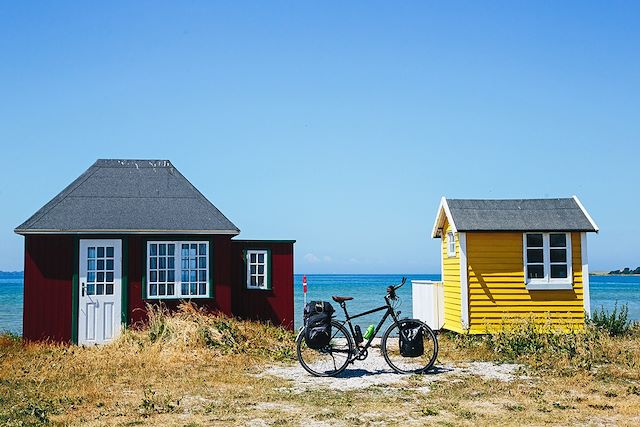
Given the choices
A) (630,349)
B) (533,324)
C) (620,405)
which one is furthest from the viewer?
(533,324)

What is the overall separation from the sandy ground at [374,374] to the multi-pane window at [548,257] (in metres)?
4.52

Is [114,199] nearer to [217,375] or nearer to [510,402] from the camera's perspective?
[217,375]

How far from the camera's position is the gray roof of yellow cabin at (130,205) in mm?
16031

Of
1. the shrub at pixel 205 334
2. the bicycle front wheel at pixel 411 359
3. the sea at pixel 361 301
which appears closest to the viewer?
the bicycle front wheel at pixel 411 359

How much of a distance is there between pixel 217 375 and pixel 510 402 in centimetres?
484

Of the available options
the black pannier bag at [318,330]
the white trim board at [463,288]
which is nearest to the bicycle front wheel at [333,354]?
the black pannier bag at [318,330]

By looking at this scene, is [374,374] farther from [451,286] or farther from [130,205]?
[130,205]

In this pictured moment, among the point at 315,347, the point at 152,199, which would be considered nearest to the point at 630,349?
the point at 315,347

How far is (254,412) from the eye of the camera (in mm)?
9039

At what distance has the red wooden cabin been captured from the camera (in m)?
15.8

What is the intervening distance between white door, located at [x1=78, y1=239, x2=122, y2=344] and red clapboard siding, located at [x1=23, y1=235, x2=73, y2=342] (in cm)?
28

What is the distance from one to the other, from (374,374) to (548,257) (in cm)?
698

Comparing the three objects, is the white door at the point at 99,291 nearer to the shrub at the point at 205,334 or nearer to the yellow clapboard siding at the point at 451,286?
the shrub at the point at 205,334

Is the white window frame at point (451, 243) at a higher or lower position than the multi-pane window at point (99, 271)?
higher
